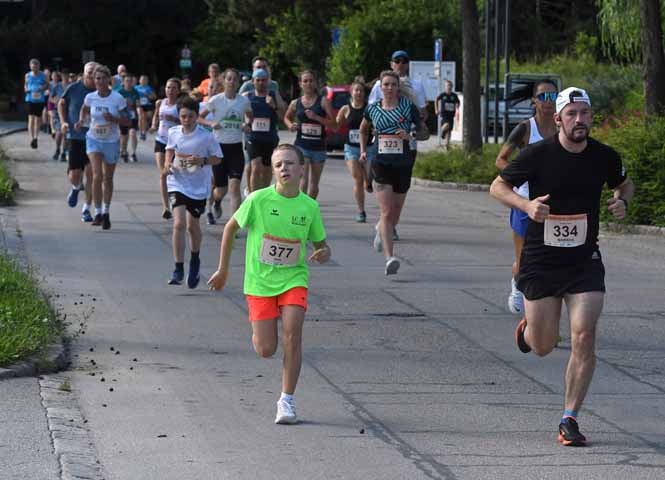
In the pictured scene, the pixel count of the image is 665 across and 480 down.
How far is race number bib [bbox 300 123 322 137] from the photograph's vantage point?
726 inches

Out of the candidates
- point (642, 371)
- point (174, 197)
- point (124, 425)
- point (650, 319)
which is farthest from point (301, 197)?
point (174, 197)

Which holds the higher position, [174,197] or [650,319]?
[174,197]

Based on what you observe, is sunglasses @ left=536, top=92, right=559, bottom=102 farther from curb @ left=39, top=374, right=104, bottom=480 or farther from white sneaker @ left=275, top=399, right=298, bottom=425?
curb @ left=39, top=374, right=104, bottom=480

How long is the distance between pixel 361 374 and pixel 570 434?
2146 millimetres

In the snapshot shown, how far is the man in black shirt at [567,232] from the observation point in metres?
7.21

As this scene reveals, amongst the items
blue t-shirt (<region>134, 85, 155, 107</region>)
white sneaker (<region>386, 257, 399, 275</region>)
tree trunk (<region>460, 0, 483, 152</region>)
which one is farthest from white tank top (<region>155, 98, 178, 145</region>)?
blue t-shirt (<region>134, 85, 155, 107</region>)

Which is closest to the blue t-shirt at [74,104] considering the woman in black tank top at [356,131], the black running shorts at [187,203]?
the woman in black tank top at [356,131]

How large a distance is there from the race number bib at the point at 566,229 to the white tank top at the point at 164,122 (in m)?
11.5

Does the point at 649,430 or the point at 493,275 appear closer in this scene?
the point at 649,430

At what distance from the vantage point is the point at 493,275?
13.9m

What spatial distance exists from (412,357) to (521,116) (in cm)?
3480

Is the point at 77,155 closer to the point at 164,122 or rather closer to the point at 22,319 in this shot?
the point at 164,122

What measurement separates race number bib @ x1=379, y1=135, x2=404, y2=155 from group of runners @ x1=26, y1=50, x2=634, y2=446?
12mm

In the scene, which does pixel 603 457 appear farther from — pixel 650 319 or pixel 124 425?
pixel 650 319
